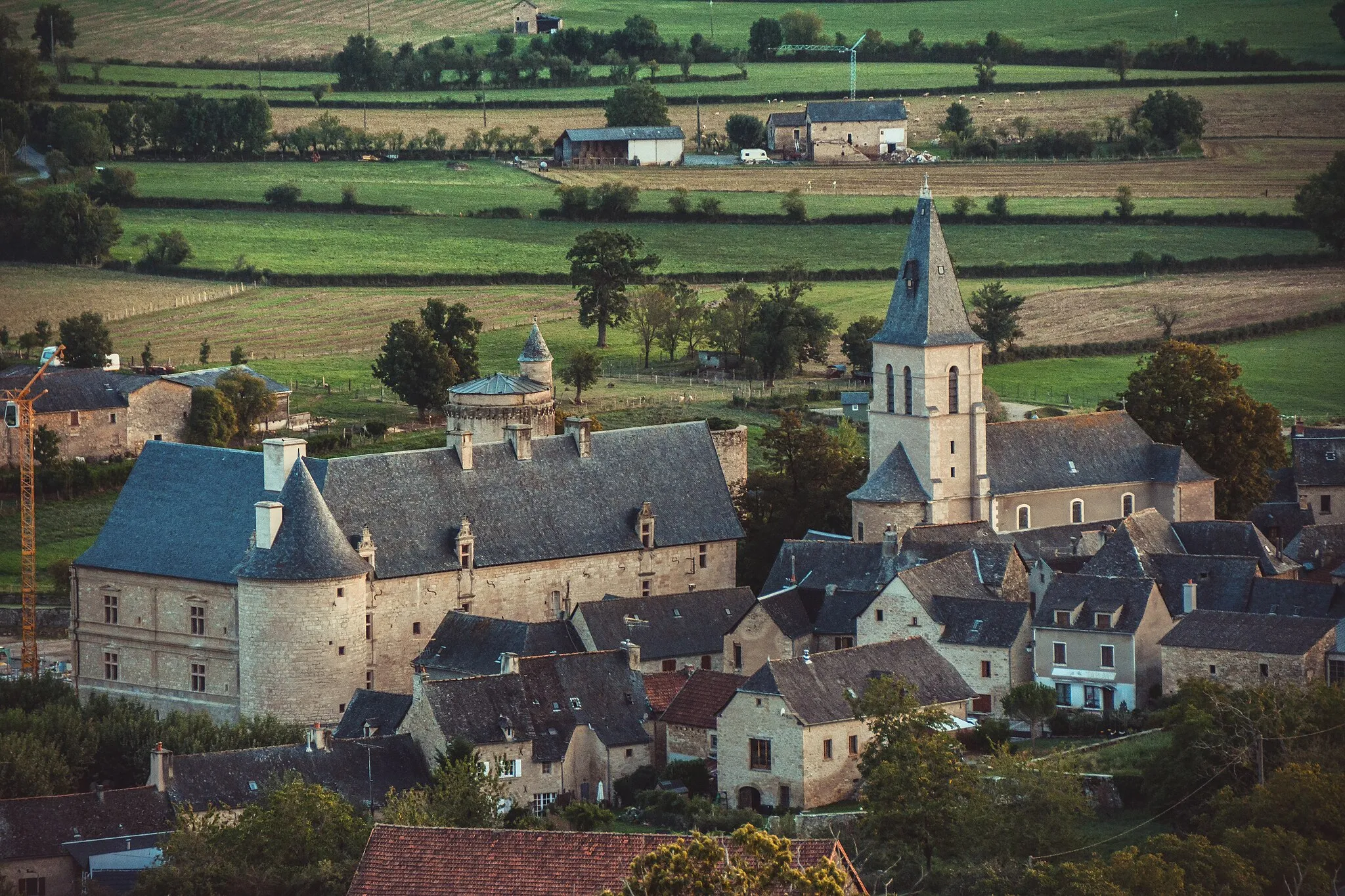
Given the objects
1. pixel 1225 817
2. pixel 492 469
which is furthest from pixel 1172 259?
pixel 1225 817

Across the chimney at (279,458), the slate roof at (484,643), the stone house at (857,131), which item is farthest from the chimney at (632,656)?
the stone house at (857,131)

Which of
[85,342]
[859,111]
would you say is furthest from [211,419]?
[859,111]

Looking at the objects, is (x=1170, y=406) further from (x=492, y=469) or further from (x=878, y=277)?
(x=878, y=277)

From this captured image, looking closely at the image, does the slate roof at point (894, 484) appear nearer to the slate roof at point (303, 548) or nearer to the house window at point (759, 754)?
the slate roof at point (303, 548)

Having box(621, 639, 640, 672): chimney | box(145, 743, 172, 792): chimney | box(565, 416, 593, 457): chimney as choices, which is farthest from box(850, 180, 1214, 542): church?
box(145, 743, 172, 792): chimney

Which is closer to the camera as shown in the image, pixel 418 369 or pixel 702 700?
pixel 702 700

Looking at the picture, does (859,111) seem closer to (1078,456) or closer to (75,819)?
(1078,456)

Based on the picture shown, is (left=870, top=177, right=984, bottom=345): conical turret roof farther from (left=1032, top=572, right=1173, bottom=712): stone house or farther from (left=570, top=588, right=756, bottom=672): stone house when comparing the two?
(left=1032, top=572, right=1173, bottom=712): stone house
